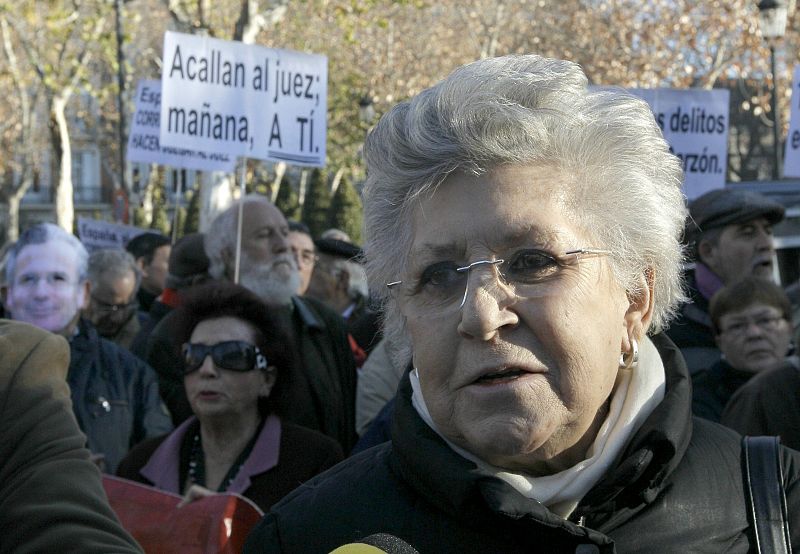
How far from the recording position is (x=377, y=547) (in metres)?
1.72

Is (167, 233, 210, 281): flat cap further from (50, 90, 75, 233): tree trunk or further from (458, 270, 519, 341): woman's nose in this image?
(50, 90, 75, 233): tree trunk

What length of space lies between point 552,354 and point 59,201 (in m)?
30.5

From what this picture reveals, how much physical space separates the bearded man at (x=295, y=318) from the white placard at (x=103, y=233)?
6158 millimetres

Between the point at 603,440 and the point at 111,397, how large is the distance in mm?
3506

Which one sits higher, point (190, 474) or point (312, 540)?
point (312, 540)

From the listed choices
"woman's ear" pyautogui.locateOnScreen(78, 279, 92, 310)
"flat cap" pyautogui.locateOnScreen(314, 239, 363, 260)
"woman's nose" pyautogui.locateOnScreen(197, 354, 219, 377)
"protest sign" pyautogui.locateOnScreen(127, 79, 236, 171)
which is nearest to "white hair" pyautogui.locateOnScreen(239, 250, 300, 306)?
"flat cap" pyautogui.locateOnScreen(314, 239, 363, 260)

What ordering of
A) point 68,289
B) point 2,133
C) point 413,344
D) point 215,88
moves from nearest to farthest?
point 413,344
point 68,289
point 215,88
point 2,133

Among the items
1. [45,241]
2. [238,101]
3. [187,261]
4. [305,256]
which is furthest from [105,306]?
[45,241]

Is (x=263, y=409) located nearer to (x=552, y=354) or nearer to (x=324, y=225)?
(x=552, y=354)

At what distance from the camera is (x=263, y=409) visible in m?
5.01

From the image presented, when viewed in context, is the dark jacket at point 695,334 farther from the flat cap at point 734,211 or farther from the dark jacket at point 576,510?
the dark jacket at point 576,510

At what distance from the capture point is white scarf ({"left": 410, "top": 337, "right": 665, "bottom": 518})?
224 cm

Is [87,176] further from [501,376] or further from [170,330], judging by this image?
[501,376]

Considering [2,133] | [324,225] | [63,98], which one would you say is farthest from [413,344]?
[2,133]
